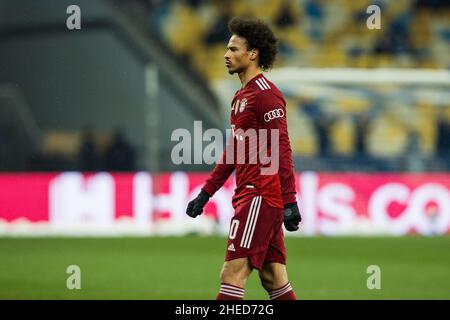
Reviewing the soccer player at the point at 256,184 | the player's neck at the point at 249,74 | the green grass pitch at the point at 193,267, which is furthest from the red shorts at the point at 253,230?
the green grass pitch at the point at 193,267

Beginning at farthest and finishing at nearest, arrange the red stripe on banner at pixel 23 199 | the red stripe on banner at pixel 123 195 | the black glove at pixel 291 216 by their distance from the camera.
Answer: the red stripe on banner at pixel 123 195 → the red stripe on banner at pixel 23 199 → the black glove at pixel 291 216

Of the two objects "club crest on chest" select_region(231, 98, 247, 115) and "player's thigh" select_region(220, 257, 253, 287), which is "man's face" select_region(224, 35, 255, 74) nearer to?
"club crest on chest" select_region(231, 98, 247, 115)

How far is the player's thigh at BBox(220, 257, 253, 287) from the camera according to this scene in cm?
658

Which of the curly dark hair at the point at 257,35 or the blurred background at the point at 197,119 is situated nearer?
the curly dark hair at the point at 257,35

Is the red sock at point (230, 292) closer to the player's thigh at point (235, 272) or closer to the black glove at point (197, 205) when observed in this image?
the player's thigh at point (235, 272)

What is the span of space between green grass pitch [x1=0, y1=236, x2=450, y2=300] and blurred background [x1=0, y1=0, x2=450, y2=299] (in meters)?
0.13

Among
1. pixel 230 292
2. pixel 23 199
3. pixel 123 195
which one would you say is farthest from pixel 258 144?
pixel 23 199

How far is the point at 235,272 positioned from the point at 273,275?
295 millimetres

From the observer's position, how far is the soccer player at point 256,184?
6.58m

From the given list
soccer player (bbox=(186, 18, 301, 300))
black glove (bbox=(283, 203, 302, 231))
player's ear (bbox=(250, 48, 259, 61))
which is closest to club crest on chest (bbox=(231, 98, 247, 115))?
soccer player (bbox=(186, 18, 301, 300))

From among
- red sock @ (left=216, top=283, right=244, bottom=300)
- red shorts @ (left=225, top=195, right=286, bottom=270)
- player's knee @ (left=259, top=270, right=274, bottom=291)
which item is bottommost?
red sock @ (left=216, top=283, right=244, bottom=300)

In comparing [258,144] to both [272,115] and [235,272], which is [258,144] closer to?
[272,115]

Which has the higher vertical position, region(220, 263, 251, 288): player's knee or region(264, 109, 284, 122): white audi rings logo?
region(264, 109, 284, 122): white audi rings logo

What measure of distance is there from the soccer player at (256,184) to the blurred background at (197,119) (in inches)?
237
